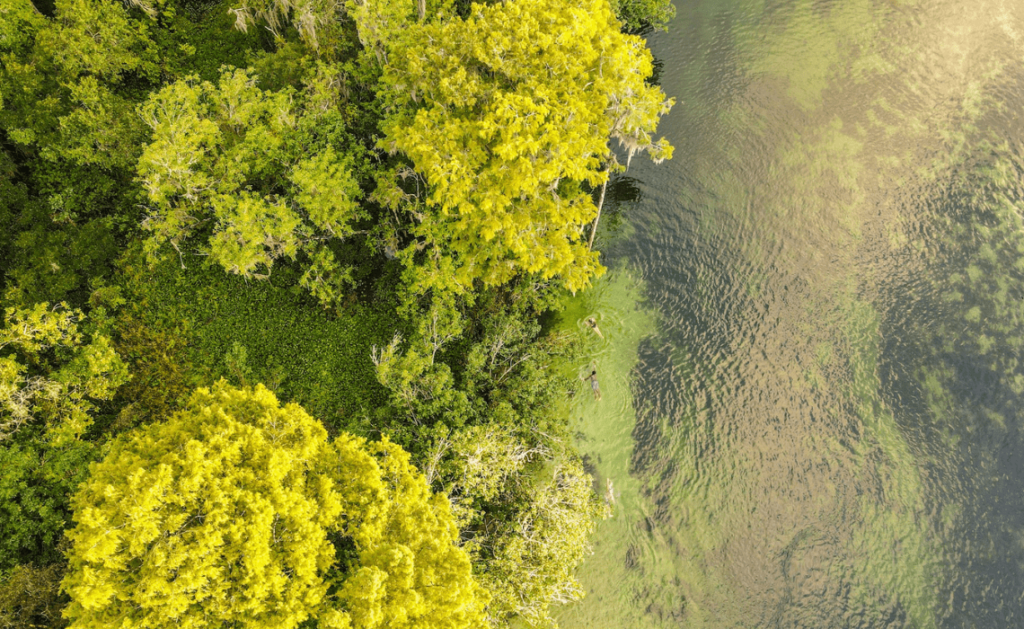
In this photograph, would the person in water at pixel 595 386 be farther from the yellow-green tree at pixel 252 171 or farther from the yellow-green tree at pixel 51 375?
the yellow-green tree at pixel 51 375

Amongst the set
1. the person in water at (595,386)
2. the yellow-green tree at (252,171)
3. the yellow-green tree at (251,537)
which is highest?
the yellow-green tree at (252,171)

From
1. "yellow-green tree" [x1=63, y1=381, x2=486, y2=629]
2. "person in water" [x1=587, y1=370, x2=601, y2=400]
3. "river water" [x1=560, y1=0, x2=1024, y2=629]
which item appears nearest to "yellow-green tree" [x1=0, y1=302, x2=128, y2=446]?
"yellow-green tree" [x1=63, y1=381, x2=486, y2=629]

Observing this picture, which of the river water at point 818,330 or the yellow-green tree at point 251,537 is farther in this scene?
the river water at point 818,330

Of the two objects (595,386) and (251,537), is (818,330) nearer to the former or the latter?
(595,386)

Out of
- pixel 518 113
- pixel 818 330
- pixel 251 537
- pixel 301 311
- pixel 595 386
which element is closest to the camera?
pixel 251 537

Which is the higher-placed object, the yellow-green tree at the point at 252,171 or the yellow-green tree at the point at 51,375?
the yellow-green tree at the point at 252,171

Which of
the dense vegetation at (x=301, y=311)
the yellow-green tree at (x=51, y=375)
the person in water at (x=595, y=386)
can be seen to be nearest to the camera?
the dense vegetation at (x=301, y=311)

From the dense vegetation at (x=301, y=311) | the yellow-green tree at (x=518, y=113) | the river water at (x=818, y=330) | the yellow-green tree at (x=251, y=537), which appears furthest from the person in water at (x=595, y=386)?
the yellow-green tree at (x=251, y=537)

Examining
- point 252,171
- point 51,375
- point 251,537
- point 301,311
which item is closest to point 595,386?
point 301,311
